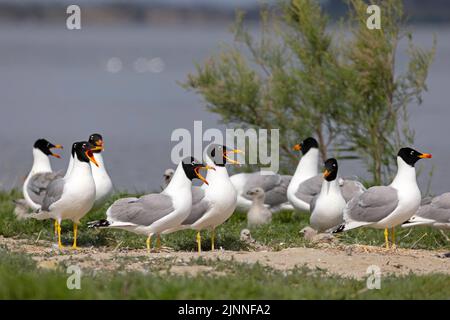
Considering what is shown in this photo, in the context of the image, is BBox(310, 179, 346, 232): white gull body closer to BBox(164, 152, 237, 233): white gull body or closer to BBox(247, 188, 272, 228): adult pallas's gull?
BBox(247, 188, 272, 228): adult pallas's gull

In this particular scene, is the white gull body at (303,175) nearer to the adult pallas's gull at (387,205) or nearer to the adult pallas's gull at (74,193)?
the adult pallas's gull at (387,205)

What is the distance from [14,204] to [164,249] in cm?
371

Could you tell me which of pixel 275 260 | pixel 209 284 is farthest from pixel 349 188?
pixel 209 284

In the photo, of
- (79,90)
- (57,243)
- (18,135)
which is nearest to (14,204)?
(57,243)

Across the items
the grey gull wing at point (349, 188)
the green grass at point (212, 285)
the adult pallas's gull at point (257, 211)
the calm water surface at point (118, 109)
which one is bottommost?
the green grass at point (212, 285)

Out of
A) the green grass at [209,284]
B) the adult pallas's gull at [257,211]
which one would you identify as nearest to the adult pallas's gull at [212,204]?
the green grass at [209,284]

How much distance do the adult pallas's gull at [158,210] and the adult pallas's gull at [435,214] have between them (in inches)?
104

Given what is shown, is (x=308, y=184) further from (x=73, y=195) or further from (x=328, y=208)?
(x=73, y=195)

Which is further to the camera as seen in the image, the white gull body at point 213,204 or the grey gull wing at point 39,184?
the grey gull wing at point 39,184

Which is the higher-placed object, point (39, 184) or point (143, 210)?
point (39, 184)

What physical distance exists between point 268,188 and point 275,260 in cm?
530

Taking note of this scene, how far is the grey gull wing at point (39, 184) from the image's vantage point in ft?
43.0

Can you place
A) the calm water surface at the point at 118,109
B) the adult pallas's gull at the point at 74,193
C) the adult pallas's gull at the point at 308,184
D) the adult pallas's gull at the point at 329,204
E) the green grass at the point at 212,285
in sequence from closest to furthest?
the green grass at the point at 212,285 → the adult pallas's gull at the point at 74,193 → the adult pallas's gull at the point at 329,204 → the adult pallas's gull at the point at 308,184 → the calm water surface at the point at 118,109

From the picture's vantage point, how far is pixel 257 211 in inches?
537
